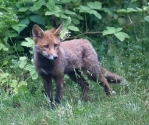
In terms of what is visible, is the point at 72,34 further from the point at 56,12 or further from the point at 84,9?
the point at 56,12

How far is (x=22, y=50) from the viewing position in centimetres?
869

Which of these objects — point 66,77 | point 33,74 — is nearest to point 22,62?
point 33,74

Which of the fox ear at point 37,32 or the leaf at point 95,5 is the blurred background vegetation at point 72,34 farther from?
the fox ear at point 37,32

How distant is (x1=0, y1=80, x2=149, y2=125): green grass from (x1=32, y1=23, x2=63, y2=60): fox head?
77 cm

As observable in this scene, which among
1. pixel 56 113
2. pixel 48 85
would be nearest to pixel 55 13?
pixel 48 85

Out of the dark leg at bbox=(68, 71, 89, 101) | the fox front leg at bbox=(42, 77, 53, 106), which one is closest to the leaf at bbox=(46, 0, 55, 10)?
the dark leg at bbox=(68, 71, 89, 101)

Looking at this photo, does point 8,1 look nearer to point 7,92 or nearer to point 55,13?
point 55,13

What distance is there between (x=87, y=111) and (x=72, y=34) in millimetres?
3338

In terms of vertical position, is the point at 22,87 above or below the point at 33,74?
below

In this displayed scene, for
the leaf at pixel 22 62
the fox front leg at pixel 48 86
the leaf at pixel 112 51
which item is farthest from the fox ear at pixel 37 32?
the leaf at pixel 112 51

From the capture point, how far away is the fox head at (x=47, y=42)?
6707mm

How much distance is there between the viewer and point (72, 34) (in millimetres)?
9023

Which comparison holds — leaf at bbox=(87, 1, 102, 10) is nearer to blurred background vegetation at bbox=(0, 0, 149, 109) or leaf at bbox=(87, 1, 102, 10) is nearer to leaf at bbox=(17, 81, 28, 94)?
blurred background vegetation at bbox=(0, 0, 149, 109)

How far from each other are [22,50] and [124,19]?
2.26 m
